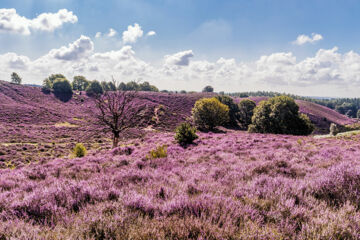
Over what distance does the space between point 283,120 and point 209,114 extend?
1751cm

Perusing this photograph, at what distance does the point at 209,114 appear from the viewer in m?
46.8

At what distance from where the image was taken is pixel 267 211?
284 centimetres

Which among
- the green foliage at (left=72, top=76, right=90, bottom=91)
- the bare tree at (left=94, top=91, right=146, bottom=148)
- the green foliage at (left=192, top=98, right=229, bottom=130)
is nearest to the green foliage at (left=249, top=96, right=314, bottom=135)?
the green foliage at (left=192, top=98, right=229, bottom=130)

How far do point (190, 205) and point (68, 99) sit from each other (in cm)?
8747

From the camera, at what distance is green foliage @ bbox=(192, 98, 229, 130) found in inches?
1838

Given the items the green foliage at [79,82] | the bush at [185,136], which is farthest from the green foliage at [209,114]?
the green foliage at [79,82]

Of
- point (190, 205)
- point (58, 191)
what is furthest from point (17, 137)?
point (190, 205)

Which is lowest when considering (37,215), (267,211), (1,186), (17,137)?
(17,137)

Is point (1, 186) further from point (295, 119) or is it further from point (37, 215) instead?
point (295, 119)

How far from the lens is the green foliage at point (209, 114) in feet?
153

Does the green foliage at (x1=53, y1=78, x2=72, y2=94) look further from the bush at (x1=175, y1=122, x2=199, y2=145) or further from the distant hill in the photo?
the bush at (x1=175, y1=122, x2=199, y2=145)

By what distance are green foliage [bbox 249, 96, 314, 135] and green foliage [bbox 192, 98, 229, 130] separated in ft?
32.9

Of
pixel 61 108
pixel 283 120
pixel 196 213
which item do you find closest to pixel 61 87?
pixel 61 108

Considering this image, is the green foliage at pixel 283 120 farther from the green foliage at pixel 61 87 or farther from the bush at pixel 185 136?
the green foliage at pixel 61 87
